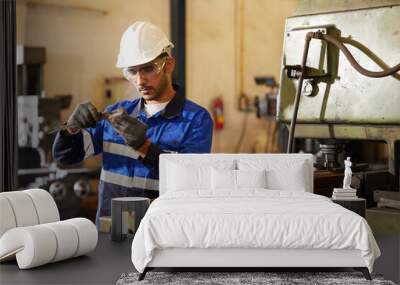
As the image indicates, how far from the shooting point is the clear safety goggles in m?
4.85

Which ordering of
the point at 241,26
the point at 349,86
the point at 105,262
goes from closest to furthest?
the point at 105,262 → the point at 349,86 → the point at 241,26

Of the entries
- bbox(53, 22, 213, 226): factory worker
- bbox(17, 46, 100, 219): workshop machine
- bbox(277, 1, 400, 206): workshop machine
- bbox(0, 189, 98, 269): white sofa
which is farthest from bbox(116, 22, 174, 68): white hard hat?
bbox(17, 46, 100, 219): workshop machine

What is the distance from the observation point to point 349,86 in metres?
4.64

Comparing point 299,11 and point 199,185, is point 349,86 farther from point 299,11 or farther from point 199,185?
point 199,185

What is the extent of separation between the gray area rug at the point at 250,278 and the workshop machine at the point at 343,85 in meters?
1.20

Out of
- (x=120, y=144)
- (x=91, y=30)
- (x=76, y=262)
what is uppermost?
(x=91, y=30)

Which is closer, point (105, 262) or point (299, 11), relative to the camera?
point (105, 262)

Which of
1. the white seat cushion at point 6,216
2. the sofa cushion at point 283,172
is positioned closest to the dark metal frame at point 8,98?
the white seat cushion at point 6,216

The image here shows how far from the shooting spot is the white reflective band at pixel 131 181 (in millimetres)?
4816

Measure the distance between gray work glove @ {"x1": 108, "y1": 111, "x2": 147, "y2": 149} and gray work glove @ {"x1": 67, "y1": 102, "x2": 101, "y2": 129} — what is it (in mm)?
104

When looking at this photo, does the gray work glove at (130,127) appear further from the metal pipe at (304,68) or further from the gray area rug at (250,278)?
the gray area rug at (250,278)

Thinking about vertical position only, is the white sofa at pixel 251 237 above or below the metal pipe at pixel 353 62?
below

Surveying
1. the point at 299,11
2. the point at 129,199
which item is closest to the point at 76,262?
the point at 129,199

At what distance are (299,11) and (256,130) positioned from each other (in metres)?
2.35
